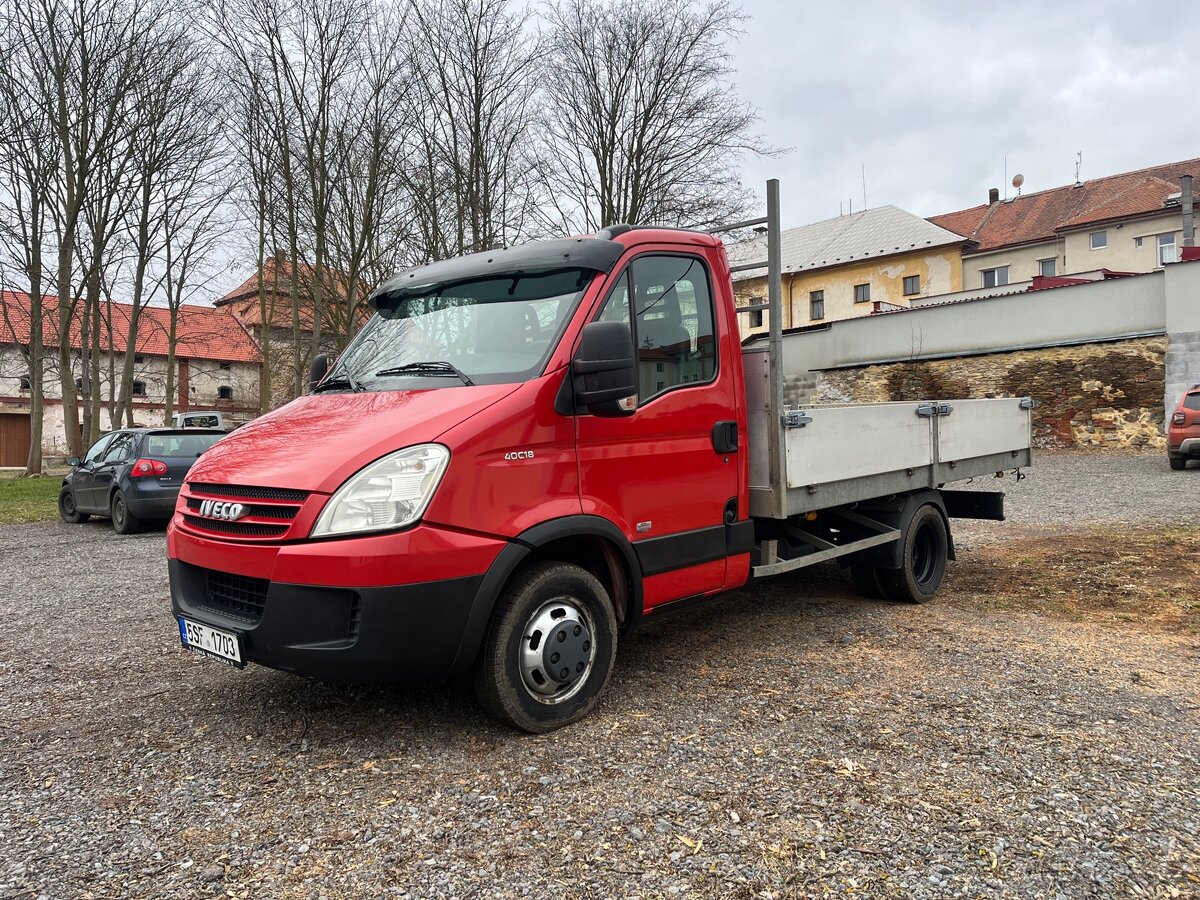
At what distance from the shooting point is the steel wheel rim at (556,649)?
362 cm

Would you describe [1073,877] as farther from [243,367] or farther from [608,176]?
[243,367]

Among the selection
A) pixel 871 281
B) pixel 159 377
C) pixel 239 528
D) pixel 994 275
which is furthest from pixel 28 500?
pixel 994 275

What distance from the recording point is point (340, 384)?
4.29m

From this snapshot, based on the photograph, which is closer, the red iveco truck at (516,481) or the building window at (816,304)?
the red iveco truck at (516,481)

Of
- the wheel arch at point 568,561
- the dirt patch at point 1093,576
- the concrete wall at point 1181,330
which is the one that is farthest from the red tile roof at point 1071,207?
the wheel arch at point 568,561

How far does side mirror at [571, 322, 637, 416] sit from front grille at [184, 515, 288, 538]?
138cm

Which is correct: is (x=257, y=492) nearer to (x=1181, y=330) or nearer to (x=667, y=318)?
(x=667, y=318)

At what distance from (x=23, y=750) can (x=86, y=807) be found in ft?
2.76

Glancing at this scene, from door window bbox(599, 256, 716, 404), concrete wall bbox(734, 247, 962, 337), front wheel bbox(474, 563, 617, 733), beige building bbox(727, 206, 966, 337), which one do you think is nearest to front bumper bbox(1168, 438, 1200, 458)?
door window bbox(599, 256, 716, 404)

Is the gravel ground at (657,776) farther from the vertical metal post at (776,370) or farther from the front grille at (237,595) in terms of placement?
the vertical metal post at (776,370)

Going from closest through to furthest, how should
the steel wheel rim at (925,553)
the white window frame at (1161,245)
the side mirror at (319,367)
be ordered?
the side mirror at (319,367)
the steel wheel rim at (925,553)
the white window frame at (1161,245)

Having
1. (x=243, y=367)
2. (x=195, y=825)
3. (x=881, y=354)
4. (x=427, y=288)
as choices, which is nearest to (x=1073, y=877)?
(x=195, y=825)

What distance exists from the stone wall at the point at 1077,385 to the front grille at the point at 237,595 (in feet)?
55.3

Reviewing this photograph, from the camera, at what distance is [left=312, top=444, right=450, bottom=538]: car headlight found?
3215 mm
